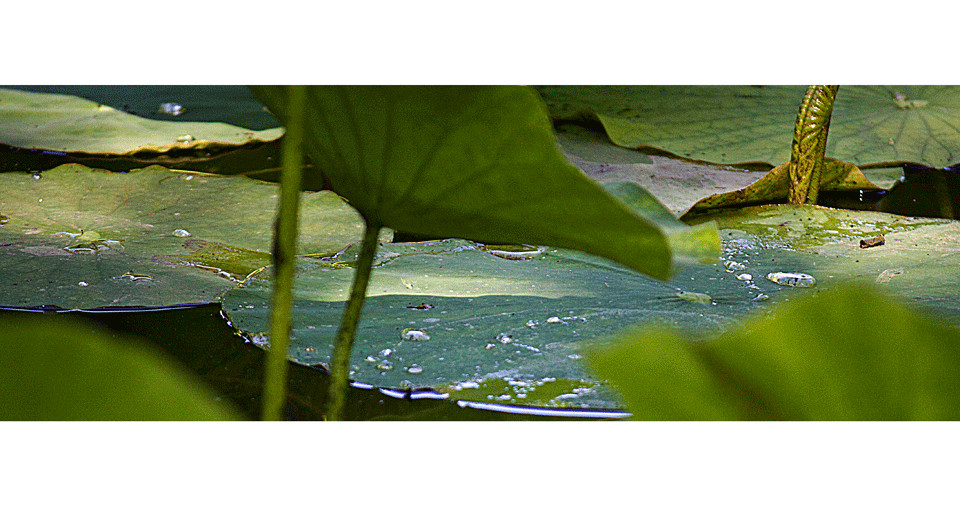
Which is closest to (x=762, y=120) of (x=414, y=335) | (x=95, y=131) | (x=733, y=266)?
(x=733, y=266)

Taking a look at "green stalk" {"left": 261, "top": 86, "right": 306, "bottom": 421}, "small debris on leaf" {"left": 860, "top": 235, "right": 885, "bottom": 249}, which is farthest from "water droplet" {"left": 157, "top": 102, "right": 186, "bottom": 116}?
"green stalk" {"left": 261, "top": 86, "right": 306, "bottom": 421}

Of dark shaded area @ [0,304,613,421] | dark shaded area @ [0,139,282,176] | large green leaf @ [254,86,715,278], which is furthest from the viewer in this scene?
dark shaded area @ [0,139,282,176]

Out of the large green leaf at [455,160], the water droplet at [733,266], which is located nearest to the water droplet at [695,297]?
the water droplet at [733,266]

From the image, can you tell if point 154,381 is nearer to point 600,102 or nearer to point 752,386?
point 752,386

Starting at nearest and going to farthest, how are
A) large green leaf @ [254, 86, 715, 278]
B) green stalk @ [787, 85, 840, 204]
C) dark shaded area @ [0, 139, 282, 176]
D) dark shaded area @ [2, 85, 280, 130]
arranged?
large green leaf @ [254, 86, 715, 278], green stalk @ [787, 85, 840, 204], dark shaded area @ [0, 139, 282, 176], dark shaded area @ [2, 85, 280, 130]

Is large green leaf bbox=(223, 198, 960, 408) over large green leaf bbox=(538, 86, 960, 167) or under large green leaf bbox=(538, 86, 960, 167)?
under

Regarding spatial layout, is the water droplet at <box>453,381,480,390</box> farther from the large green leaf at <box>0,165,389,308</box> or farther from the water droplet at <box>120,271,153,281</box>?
the water droplet at <box>120,271,153,281</box>

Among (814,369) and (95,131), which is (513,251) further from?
(95,131)
